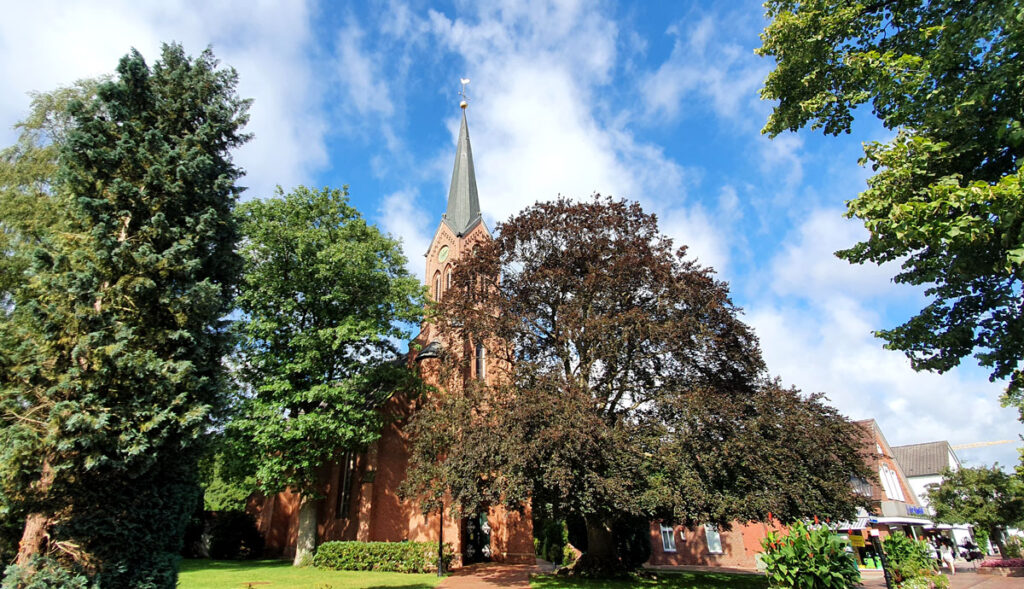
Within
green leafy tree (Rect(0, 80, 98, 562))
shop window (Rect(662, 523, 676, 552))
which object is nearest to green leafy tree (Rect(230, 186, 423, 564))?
green leafy tree (Rect(0, 80, 98, 562))

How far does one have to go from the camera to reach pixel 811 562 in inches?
324

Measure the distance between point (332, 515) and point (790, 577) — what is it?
2468 centimetres

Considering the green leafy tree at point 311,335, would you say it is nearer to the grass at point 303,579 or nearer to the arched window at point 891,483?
the grass at point 303,579

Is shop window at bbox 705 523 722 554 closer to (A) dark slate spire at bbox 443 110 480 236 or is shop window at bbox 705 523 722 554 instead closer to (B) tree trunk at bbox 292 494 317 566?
(B) tree trunk at bbox 292 494 317 566

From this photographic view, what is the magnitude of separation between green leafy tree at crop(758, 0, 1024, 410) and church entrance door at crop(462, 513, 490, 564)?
20.0m

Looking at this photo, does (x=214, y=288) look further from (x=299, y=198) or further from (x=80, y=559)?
(x=299, y=198)

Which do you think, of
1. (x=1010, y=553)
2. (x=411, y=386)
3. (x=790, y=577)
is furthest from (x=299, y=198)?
(x=1010, y=553)

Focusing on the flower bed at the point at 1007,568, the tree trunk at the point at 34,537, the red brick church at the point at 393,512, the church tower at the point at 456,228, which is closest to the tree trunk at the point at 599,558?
the red brick church at the point at 393,512

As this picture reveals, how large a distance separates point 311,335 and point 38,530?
1360 centimetres

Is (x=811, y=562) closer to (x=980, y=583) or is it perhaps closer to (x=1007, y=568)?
(x=980, y=583)

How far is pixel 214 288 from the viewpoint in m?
8.70

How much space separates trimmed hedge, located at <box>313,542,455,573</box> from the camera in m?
19.7

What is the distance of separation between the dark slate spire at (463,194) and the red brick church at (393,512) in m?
1.51

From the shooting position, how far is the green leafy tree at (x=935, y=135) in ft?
24.6
